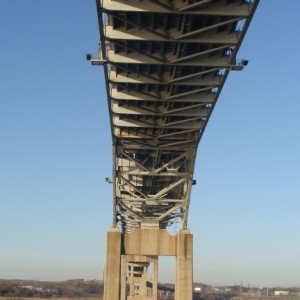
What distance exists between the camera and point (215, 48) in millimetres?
Answer: 21531


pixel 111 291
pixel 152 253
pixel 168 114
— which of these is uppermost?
pixel 168 114

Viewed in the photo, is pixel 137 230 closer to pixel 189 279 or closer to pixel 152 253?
pixel 152 253

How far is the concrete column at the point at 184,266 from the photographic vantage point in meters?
37.8

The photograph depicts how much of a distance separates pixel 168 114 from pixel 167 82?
410cm

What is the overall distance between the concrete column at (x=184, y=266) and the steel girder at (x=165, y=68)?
4.62m

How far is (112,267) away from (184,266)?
5.04 m

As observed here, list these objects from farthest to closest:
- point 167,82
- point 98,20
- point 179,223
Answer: point 179,223 < point 167,82 < point 98,20

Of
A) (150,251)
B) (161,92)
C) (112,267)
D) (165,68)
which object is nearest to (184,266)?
→ (150,251)

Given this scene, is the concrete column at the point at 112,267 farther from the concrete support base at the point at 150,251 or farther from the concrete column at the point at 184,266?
the concrete column at the point at 184,266

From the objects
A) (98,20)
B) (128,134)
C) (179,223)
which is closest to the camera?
(98,20)

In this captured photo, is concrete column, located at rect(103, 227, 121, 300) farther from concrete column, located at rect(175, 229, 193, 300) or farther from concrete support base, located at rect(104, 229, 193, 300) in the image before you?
concrete column, located at rect(175, 229, 193, 300)

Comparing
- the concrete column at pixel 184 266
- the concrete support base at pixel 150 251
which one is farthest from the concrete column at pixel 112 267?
the concrete column at pixel 184 266

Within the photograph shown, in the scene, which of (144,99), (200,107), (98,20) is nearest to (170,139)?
(200,107)

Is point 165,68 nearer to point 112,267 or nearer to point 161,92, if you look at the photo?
point 161,92
